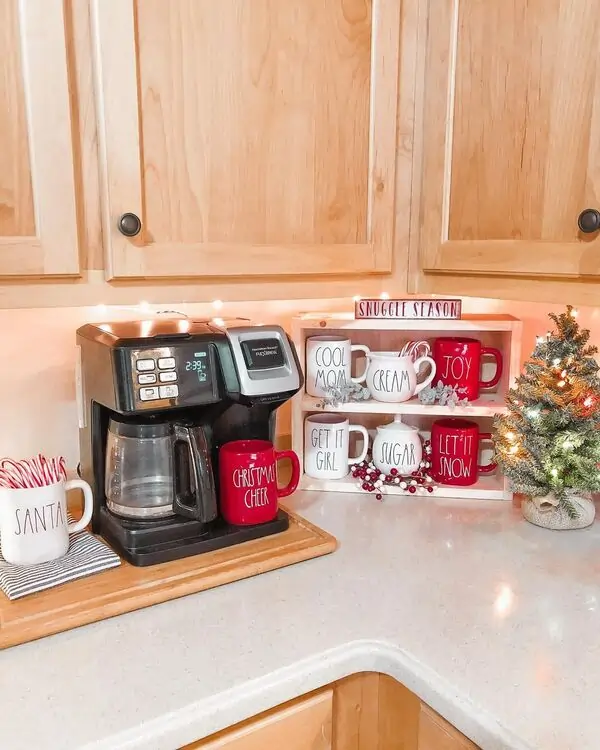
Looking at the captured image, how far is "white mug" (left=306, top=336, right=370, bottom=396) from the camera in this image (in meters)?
1.32

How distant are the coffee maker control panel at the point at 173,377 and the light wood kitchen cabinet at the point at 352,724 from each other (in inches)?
17.4

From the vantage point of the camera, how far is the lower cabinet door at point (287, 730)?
2.50 feet

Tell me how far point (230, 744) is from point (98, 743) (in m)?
0.17

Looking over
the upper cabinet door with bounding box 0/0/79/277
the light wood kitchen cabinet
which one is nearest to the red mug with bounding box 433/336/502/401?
the light wood kitchen cabinet

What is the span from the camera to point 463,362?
1309 millimetres

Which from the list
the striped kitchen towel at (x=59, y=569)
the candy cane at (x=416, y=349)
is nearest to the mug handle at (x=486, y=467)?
the candy cane at (x=416, y=349)

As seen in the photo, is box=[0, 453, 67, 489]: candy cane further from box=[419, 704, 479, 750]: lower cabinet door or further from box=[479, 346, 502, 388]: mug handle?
box=[479, 346, 502, 388]: mug handle

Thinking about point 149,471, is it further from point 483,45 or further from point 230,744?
point 483,45

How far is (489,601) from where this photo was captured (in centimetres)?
92

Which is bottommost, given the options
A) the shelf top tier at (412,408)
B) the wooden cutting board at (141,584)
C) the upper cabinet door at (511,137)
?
the wooden cutting board at (141,584)

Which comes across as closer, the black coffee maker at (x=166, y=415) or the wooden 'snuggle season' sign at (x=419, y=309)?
the black coffee maker at (x=166, y=415)

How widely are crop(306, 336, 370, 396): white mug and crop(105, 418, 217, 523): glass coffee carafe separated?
0.36m

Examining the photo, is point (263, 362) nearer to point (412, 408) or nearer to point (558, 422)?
point (412, 408)

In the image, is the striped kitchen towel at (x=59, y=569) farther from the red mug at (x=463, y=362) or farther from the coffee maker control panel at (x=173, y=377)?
the red mug at (x=463, y=362)
